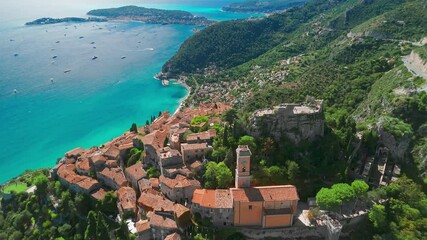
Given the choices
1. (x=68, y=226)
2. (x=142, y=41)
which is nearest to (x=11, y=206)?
(x=68, y=226)

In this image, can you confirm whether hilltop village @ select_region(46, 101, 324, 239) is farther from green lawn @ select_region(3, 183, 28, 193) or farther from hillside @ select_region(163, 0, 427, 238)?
green lawn @ select_region(3, 183, 28, 193)

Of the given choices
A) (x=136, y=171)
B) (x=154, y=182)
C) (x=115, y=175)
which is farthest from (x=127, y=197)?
(x=115, y=175)

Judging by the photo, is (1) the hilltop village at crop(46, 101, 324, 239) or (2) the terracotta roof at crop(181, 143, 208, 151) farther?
(2) the terracotta roof at crop(181, 143, 208, 151)

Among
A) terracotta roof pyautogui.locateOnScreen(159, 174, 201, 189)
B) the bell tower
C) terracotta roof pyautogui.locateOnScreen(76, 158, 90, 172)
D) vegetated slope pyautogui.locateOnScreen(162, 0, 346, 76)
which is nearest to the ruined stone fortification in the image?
the bell tower

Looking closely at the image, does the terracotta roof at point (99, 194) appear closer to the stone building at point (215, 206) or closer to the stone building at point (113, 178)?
the stone building at point (113, 178)

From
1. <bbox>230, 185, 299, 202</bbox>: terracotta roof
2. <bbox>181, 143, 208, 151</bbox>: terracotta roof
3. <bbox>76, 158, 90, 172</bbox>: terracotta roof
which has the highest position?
<bbox>181, 143, 208, 151</bbox>: terracotta roof
